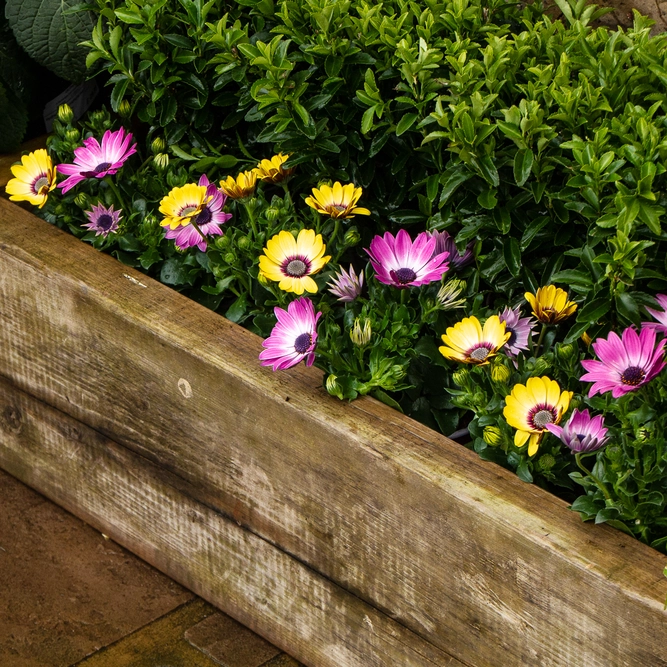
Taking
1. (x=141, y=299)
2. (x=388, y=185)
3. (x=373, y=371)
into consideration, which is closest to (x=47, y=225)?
(x=141, y=299)

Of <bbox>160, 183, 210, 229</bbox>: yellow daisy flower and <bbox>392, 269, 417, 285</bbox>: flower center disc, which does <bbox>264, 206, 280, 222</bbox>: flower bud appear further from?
<bbox>392, 269, 417, 285</bbox>: flower center disc

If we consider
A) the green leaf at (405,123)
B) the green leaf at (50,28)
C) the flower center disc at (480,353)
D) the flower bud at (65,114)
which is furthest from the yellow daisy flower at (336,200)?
the green leaf at (50,28)

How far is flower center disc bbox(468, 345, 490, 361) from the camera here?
160 centimetres

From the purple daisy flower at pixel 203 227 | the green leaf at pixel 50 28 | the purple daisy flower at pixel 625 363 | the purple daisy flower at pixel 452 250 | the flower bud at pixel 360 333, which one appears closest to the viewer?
the purple daisy flower at pixel 625 363

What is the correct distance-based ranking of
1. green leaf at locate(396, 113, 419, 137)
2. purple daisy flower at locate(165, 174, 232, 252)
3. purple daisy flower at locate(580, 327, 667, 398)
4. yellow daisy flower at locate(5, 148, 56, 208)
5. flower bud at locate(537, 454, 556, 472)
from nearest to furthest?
purple daisy flower at locate(580, 327, 667, 398), flower bud at locate(537, 454, 556, 472), green leaf at locate(396, 113, 419, 137), purple daisy flower at locate(165, 174, 232, 252), yellow daisy flower at locate(5, 148, 56, 208)

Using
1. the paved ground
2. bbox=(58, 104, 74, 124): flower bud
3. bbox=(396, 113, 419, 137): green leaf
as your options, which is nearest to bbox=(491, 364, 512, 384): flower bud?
bbox=(396, 113, 419, 137): green leaf

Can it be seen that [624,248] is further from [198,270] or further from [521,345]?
[198,270]

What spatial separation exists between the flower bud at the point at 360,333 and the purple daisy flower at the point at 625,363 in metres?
0.37

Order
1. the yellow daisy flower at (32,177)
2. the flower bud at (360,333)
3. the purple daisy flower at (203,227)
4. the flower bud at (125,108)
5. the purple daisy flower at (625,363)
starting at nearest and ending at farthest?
the purple daisy flower at (625,363), the flower bud at (360,333), the purple daisy flower at (203,227), the yellow daisy flower at (32,177), the flower bud at (125,108)

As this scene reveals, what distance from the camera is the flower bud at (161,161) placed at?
2146 millimetres

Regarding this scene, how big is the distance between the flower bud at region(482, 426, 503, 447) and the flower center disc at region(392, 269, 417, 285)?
0.31 metres

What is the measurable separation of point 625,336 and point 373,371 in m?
0.45

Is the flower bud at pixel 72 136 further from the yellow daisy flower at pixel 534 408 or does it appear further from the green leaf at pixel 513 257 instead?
the yellow daisy flower at pixel 534 408

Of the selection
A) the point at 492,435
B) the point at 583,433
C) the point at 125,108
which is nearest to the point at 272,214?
the point at 125,108
